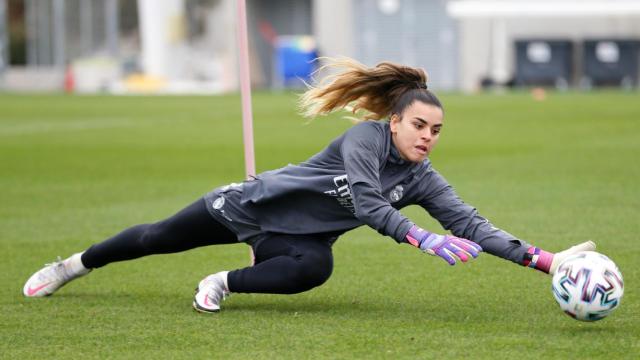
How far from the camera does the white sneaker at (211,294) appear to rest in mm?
6914

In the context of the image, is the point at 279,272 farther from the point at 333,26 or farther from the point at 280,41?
the point at 333,26

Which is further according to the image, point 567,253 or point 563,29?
point 563,29

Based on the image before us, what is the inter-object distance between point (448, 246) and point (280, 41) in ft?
158

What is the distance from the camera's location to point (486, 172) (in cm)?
1619

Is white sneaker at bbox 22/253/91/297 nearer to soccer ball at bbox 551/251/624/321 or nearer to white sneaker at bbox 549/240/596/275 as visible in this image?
white sneaker at bbox 549/240/596/275

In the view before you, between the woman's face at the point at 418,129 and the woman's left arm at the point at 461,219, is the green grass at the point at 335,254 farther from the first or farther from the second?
the woman's face at the point at 418,129

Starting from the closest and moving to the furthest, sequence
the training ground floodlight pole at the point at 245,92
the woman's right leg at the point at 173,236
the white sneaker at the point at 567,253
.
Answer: the white sneaker at the point at 567,253, the woman's right leg at the point at 173,236, the training ground floodlight pole at the point at 245,92

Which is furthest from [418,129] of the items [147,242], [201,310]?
[147,242]

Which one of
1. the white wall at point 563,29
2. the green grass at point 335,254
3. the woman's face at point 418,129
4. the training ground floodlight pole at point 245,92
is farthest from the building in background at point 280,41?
the woman's face at point 418,129

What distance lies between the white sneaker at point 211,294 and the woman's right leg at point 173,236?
250mm

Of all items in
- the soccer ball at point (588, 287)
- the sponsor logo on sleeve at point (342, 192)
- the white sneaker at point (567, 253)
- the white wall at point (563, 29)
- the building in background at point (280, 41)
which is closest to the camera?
the soccer ball at point (588, 287)

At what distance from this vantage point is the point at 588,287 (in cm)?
623

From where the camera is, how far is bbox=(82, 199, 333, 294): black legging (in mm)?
6828

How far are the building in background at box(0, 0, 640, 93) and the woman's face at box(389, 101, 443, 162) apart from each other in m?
42.0
